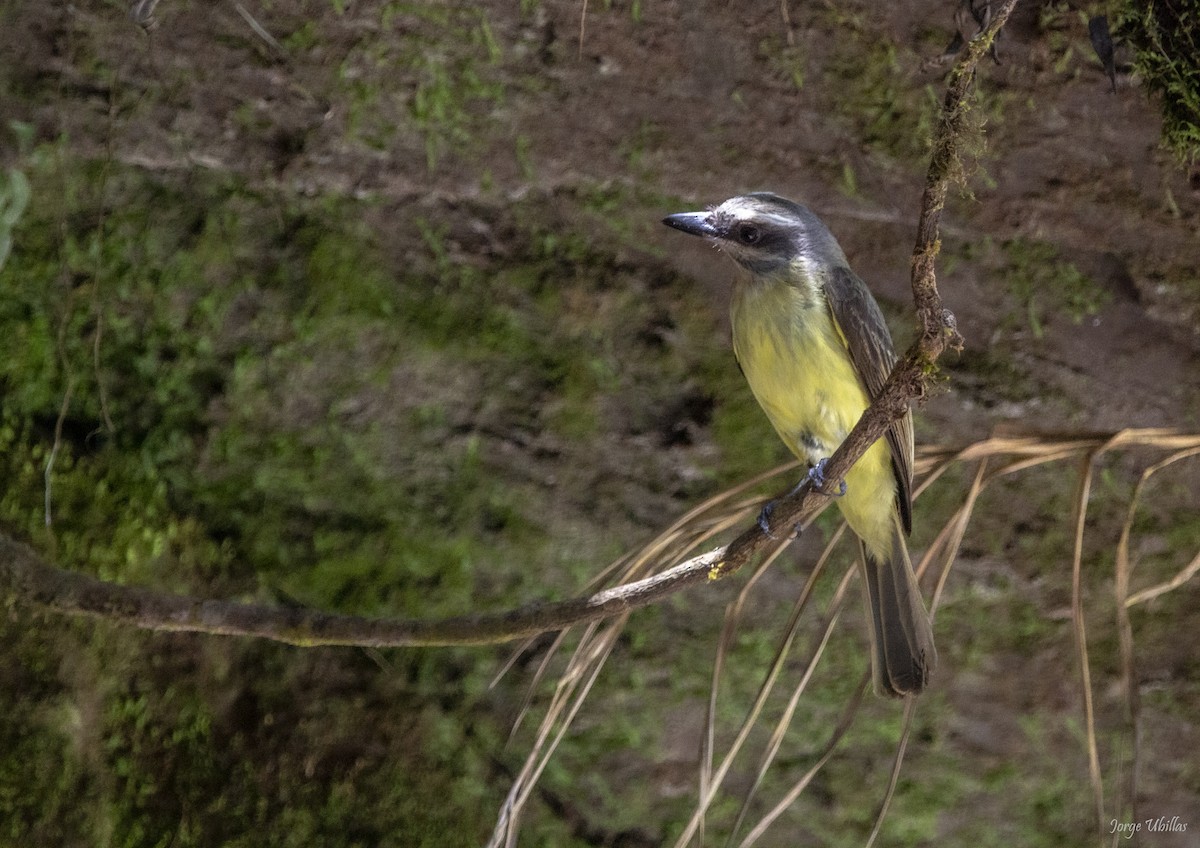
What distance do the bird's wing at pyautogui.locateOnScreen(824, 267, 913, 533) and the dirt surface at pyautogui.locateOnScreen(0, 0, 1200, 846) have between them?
0.68 m

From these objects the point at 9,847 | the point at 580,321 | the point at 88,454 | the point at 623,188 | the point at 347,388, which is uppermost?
the point at 623,188

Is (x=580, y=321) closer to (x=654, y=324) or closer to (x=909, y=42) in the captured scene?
(x=654, y=324)

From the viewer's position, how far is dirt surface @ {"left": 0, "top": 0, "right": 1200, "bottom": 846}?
2486 mm

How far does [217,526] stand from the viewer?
2.65m

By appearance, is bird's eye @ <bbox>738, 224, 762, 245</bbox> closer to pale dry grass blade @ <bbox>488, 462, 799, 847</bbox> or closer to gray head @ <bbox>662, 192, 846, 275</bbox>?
gray head @ <bbox>662, 192, 846, 275</bbox>

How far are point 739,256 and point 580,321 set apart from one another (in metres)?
0.64

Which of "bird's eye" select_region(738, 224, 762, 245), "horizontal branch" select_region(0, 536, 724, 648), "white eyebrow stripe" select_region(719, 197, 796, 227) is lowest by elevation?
"horizontal branch" select_region(0, 536, 724, 648)

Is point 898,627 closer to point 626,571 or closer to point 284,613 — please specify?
point 626,571

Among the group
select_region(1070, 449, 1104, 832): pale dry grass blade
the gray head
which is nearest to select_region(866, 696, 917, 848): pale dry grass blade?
select_region(1070, 449, 1104, 832): pale dry grass blade

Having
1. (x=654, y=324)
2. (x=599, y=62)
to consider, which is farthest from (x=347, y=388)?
(x=599, y=62)

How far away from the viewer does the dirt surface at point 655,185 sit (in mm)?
2486

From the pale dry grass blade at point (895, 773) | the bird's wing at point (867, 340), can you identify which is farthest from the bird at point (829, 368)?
the pale dry grass blade at point (895, 773)

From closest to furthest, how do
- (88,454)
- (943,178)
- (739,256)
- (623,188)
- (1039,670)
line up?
(943,178), (739,256), (88,454), (623,188), (1039,670)

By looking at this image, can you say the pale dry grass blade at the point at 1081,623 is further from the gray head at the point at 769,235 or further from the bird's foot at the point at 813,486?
the gray head at the point at 769,235
